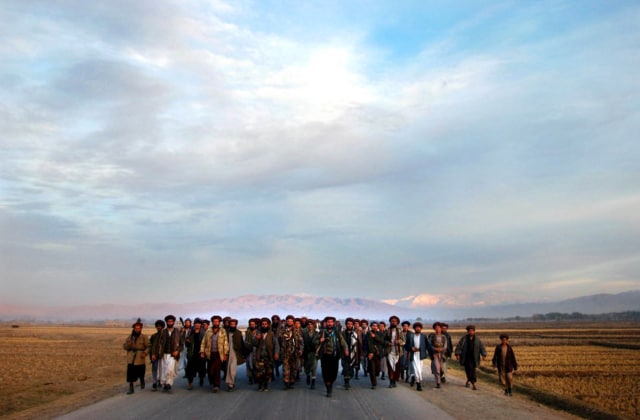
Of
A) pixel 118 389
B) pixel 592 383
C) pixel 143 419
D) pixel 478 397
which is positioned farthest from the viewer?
pixel 592 383

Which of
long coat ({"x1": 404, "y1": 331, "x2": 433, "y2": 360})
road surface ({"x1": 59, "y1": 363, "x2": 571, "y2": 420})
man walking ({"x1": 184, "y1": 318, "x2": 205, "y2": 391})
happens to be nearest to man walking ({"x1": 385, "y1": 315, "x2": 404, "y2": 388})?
long coat ({"x1": 404, "y1": 331, "x2": 433, "y2": 360})

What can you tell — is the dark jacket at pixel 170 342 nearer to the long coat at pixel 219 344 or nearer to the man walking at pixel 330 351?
the long coat at pixel 219 344

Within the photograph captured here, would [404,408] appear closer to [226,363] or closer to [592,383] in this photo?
[226,363]

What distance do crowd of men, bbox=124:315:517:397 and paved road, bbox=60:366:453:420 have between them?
1.66 ft

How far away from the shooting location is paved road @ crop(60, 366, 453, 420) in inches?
440

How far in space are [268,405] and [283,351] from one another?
3.53 metres

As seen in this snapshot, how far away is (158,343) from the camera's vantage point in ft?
50.8

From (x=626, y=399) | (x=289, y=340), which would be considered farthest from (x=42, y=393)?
(x=626, y=399)

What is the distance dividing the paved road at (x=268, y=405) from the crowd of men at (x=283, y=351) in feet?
1.66

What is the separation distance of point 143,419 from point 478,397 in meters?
9.25

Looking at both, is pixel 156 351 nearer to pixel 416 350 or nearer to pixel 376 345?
pixel 376 345

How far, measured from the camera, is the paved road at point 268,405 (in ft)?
36.7

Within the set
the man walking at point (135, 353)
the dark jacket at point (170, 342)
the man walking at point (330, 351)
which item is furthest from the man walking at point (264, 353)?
the man walking at point (135, 353)

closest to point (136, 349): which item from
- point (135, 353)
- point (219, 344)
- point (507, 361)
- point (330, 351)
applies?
point (135, 353)
